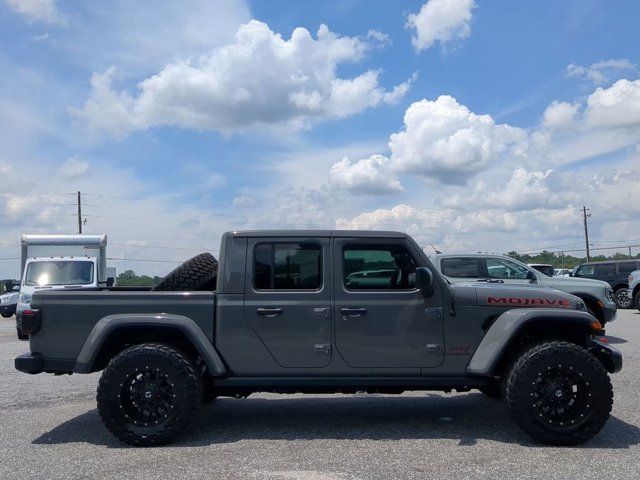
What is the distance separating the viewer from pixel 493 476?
14.8ft

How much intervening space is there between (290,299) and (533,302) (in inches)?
86.2

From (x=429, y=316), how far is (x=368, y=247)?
83cm

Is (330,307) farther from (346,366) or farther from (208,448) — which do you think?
(208,448)

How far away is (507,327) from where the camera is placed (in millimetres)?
5426

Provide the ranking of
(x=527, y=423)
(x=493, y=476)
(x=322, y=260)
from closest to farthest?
(x=493, y=476)
(x=527, y=423)
(x=322, y=260)

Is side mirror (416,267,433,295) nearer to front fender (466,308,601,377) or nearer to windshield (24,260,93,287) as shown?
front fender (466,308,601,377)

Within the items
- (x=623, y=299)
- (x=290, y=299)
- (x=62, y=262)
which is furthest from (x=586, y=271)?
(x=290, y=299)

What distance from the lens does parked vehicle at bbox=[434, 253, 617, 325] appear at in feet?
39.7

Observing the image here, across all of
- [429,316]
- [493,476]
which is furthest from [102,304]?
[493,476]

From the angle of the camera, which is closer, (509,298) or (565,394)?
(565,394)

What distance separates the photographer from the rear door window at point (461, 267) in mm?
12266

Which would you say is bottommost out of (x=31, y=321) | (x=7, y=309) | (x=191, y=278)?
(x=7, y=309)

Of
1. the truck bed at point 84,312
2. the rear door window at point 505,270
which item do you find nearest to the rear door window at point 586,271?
the rear door window at point 505,270

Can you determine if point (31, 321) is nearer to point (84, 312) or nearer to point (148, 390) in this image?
point (84, 312)
